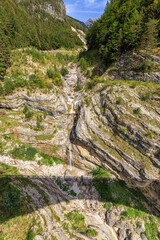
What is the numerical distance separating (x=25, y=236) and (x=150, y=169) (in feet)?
66.6

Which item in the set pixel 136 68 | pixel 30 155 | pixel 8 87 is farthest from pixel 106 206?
pixel 8 87

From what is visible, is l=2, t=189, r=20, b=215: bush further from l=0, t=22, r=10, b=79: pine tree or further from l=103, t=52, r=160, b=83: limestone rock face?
l=103, t=52, r=160, b=83: limestone rock face

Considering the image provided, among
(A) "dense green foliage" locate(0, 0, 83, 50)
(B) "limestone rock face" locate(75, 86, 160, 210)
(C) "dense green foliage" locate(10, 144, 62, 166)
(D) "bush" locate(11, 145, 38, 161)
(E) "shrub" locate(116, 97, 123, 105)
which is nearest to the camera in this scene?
(B) "limestone rock face" locate(75, 86, 160, 210)

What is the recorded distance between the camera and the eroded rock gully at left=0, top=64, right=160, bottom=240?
15062mm

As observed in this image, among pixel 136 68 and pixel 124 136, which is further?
pixel 136 68

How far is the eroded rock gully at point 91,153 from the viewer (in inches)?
593

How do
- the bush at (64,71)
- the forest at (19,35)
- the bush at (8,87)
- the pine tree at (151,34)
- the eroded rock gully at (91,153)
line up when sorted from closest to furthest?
the eroded rock gully at (91,153) → the pine tree at (151,34) → the bush at (8,87) → the forest at (19,35) → the bush at (64,71)

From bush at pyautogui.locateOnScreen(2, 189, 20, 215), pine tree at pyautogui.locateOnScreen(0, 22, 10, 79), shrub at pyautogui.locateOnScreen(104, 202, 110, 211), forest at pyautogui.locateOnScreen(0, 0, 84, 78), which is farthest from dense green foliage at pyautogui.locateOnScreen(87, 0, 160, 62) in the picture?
bush at pyautogui.locateOnScreen(2, 189, 20, 215)

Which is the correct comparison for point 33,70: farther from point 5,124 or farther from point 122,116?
point 122,116

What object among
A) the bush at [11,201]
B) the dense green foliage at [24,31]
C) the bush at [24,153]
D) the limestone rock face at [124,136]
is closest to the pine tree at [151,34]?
the limestone rock face at [124,136]

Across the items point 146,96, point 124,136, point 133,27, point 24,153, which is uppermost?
point 133,27

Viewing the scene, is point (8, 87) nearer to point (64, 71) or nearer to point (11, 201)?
point (64, 71)

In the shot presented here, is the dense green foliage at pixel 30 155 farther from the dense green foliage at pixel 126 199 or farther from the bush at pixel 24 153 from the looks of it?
the dense green foliage at pixel 126 199

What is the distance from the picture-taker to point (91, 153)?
21766 millimetres
